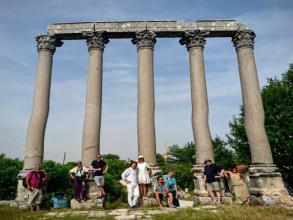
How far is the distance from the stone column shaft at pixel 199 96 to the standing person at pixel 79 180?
728 centimetres

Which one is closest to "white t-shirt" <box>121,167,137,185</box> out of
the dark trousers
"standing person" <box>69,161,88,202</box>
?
"standing person" <box>69,161,88,202</box>

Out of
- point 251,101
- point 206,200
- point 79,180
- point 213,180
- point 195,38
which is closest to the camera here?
point 213,180

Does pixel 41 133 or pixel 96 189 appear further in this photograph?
pixel 41 133

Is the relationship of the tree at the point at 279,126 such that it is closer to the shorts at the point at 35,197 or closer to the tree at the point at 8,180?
the shorts at the point at 35,197

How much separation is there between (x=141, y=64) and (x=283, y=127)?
19423 millimetres

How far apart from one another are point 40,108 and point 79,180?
245 inches

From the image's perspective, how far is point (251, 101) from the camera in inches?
778

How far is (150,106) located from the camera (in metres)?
19.5

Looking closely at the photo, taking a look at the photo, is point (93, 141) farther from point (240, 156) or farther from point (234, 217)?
point (240, 156)

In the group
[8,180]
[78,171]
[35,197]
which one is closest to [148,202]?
[78,171]

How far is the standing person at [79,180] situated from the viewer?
1595cm

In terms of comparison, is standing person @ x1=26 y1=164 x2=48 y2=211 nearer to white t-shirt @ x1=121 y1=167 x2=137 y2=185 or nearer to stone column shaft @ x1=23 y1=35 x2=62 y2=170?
stone column shaft @ x1=23 y1=35 x2=62 y2=170

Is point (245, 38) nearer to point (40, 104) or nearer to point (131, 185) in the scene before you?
→ point (131, 185)

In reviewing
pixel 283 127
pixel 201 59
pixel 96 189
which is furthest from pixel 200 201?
pixel 283 127
